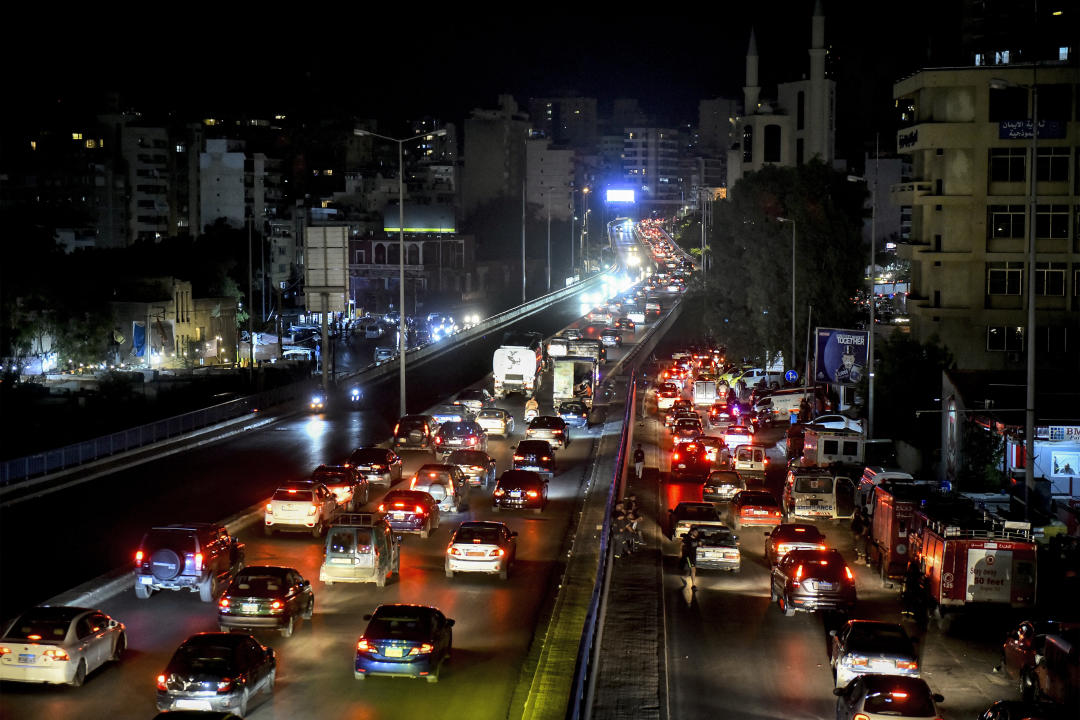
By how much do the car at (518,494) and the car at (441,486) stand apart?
39.7 inches

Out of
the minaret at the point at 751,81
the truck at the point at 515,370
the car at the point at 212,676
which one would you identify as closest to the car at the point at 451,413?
the truck at the point at 515,370

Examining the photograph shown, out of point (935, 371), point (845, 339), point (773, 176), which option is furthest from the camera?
point (773, 176)

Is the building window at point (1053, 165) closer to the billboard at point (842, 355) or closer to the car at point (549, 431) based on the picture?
the billboard at point (842, 355)

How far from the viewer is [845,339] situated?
146ft

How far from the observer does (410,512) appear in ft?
97.1

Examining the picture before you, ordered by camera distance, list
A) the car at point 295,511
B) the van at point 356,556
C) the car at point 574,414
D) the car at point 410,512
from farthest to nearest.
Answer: the car at point 574,414
the car at point 410,512
the car at point 295,511
the van at point 356,556

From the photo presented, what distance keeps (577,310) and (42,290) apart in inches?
2277

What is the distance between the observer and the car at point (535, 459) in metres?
39.1

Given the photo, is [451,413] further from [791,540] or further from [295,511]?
[791,540]

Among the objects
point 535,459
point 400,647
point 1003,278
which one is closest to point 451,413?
point 535,459

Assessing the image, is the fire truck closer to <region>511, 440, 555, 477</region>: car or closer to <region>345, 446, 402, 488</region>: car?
<region>511, 440, 555, 477</region>: car

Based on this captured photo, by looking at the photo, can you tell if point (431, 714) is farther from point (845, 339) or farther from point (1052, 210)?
point (1052, 210)

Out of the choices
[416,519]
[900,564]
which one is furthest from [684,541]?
[416,519]

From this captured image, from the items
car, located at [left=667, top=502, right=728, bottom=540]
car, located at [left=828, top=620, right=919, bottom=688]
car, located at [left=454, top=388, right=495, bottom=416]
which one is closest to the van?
car, located at [left=667, top=502, right=728, bottom=540]
